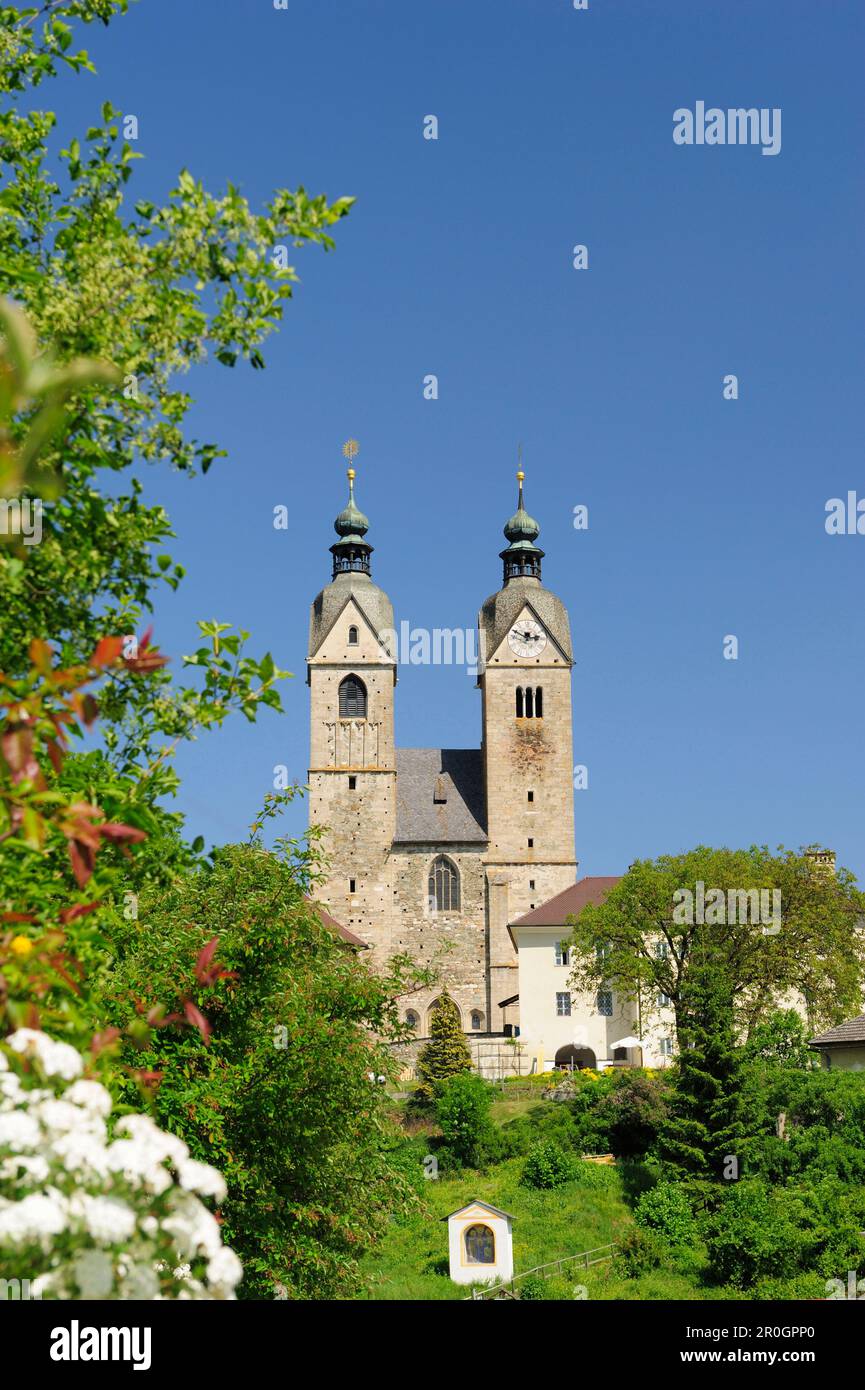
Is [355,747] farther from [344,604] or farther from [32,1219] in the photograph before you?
[32,1219]

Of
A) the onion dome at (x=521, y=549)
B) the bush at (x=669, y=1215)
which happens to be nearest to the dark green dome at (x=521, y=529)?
the onion dome at (x=521, y=549)

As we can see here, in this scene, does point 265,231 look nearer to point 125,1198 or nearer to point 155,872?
point 155,872

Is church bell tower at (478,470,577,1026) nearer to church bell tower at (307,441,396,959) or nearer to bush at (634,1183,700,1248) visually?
church bell tower at (307,441,396,959)

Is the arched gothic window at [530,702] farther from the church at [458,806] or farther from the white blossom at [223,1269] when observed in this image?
the white blossom at [223,1269]

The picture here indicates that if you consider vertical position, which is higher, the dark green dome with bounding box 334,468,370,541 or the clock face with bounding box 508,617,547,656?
the dark green dome with bounding box 334,468,370,541

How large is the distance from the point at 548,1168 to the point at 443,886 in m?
30.0

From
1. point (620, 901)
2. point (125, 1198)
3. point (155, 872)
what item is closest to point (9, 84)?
point (155, 872)

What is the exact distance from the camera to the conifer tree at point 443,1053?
5278 centimetres

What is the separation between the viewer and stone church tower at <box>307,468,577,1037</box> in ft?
216

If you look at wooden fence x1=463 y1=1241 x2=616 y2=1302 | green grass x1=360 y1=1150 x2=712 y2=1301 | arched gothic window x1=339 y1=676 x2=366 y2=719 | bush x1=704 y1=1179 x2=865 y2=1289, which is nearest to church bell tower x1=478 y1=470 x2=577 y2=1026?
arched gothic window x1=339 y1=676 x2=366 y2=719

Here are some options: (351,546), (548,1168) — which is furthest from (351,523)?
(548,1168)

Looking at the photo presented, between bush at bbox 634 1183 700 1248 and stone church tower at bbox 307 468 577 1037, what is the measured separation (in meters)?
30.3

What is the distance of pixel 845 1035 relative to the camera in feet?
110

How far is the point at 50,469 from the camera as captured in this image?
4969 millimetres
